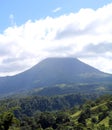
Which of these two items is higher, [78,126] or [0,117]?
[0,117]

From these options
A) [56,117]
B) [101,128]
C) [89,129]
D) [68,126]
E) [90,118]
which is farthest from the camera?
[56,117]

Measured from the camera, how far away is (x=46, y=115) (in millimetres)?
154000

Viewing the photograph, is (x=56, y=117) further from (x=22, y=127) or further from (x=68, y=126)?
(x=68, y=126)

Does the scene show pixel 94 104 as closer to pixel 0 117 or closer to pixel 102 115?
pixel 102 115

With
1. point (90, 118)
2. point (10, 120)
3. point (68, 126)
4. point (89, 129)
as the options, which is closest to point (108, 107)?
point (90, 118)

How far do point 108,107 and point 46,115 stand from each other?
95.7ft

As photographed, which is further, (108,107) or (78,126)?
(108,107)

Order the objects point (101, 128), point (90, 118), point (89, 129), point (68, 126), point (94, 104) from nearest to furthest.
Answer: point (101, 128) < point (89, 129) < point (68, 126) < point (90, 118) < point (94, 104)

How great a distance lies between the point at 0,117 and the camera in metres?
75.1

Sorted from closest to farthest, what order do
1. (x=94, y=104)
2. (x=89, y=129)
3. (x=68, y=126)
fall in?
(x=89, y=129) → (x=68, y=126) → (x=94, y=104)

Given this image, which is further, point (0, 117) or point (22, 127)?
point (22, 127)

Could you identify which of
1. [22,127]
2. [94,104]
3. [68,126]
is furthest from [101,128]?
[94,104]

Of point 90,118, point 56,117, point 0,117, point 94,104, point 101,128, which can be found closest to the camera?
point 0,117

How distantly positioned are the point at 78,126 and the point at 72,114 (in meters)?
49.6
